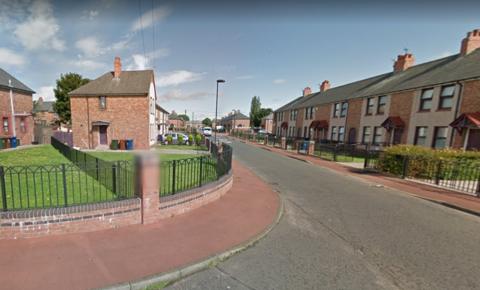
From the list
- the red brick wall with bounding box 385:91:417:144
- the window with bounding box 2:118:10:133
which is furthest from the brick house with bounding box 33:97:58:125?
the red brick wall with bounding box 385:91:417:144

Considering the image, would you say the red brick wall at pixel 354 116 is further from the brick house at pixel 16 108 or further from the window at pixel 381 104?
the brick house at pixel 16 108

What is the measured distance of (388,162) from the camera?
11680mm

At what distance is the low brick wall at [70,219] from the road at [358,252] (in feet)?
6.61

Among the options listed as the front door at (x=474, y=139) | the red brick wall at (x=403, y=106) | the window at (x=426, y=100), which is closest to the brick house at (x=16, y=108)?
the red brick wall at (x=403, y=106)

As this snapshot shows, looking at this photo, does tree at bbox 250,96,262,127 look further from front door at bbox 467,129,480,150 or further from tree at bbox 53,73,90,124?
front door at bbox 467,129,480,150

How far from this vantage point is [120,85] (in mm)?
21219

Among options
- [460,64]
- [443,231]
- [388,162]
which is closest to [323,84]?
[460,64]

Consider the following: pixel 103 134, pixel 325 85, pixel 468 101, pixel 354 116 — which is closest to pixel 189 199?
pixel 468 101

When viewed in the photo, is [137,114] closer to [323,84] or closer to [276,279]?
[276,279]

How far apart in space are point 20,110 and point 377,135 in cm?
3613

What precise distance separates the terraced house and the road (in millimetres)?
11629

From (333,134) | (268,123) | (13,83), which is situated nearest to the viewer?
(13,83)

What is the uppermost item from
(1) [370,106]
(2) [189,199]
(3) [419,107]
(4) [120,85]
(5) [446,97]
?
(4) [120,85]

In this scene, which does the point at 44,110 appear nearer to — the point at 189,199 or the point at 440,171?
the point at 189,199
